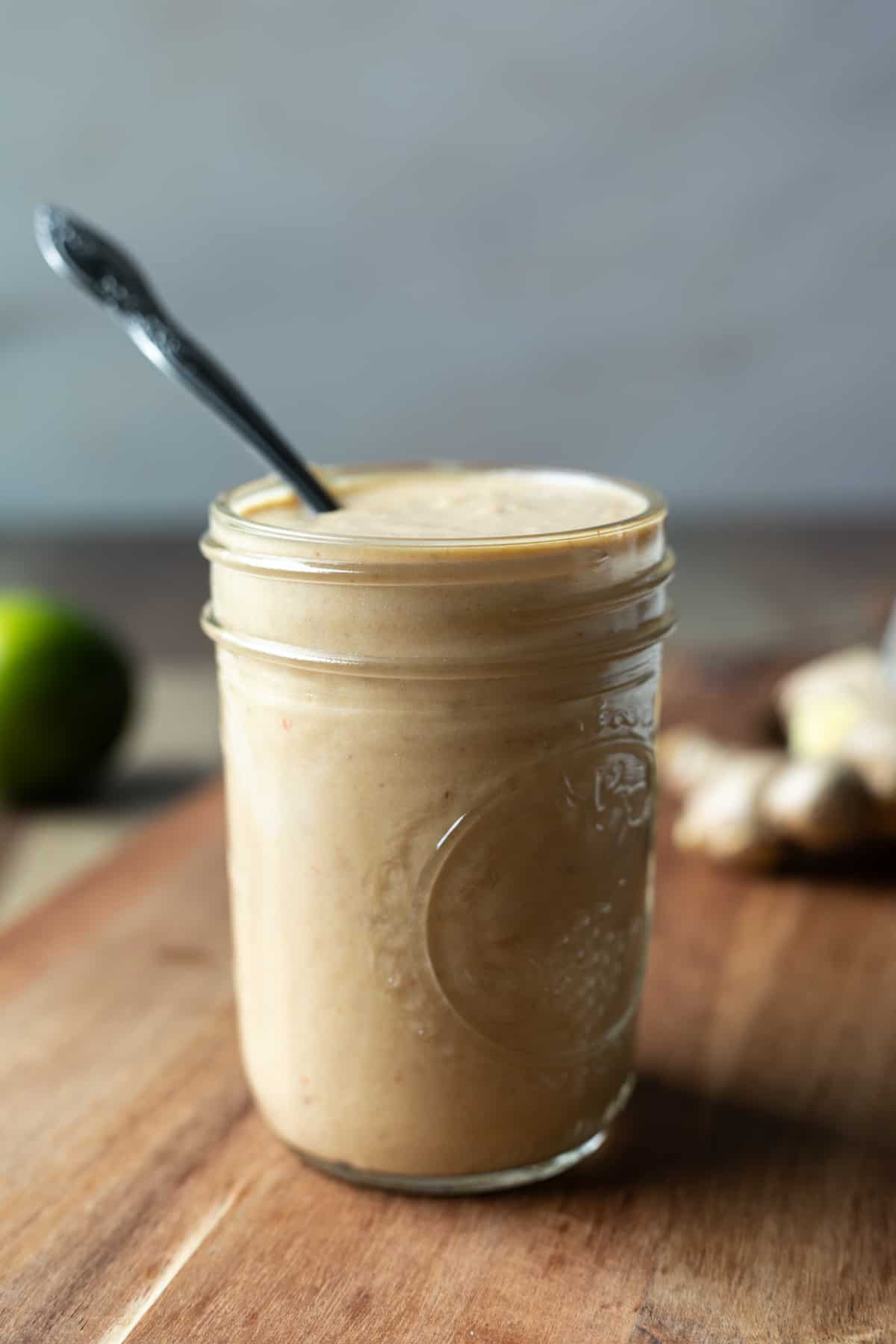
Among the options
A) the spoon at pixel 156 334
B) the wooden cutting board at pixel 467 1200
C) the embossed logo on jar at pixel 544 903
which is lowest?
the wooden cutting board at pixel 467 1200

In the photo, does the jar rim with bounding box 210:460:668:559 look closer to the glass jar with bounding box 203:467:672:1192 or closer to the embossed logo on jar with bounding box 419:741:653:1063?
the glass jar with bounding box 203:467:672:1192

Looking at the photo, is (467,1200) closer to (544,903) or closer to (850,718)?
(544,903)

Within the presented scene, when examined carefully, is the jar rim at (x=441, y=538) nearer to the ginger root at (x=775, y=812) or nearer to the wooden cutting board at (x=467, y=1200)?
the wooden cutting board at (x=467, y=1200)

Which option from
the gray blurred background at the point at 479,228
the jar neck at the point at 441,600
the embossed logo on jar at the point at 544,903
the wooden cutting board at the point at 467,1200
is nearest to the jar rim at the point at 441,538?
the jar neck at the point at 441,600

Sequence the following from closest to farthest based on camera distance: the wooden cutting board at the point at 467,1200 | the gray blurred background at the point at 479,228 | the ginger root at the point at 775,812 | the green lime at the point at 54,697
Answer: the wooden cutting board at the point at 467,1200, the ginger root at the point at 775,812, the green lime at the point at 54,697, the gray blurred background at the point at 479,228

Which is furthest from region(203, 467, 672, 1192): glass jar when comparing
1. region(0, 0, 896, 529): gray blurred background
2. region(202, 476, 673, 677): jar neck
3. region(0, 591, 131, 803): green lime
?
region(0, 0, 896, 529): gray blurred background
